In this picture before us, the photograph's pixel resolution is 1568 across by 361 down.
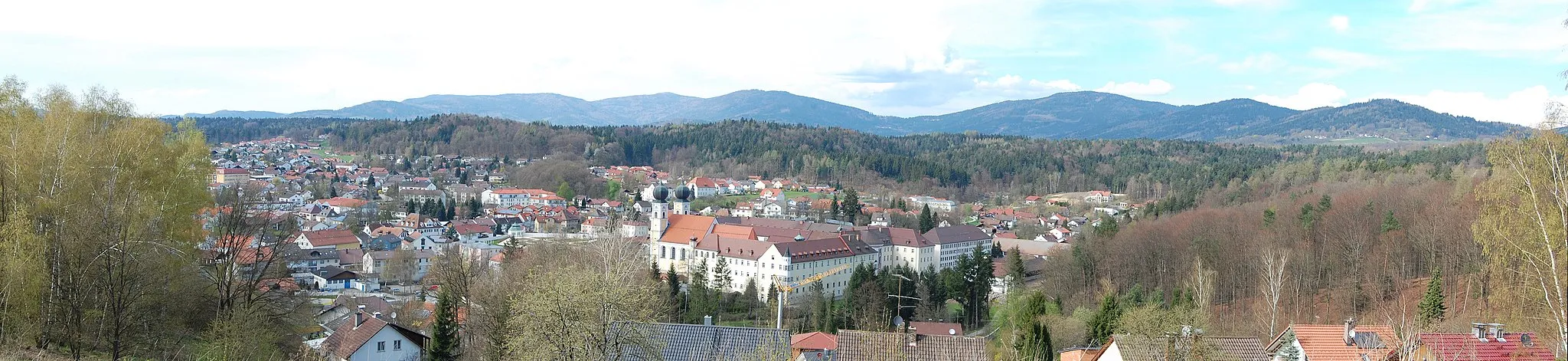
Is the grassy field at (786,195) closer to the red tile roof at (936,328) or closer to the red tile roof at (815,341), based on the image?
the red tile roof at (936,328)

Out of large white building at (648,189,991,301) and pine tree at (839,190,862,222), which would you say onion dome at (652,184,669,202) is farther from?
pine tree at (839,190,862,222)

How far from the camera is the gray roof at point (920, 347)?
17.3 meters

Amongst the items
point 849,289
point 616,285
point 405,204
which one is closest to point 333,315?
point 849,289

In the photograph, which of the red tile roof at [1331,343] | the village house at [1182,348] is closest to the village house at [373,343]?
the village house at [1182,348]

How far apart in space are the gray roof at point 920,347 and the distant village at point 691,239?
31mm

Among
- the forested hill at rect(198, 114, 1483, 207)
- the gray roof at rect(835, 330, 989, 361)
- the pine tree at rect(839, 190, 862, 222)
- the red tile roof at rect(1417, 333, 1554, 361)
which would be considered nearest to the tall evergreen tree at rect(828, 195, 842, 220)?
the pine tree at rect(839, 190, 862, 222)

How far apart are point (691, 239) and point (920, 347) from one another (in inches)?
1507

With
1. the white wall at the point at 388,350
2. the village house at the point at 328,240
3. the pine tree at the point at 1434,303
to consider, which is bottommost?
the village house at the point at 328,240

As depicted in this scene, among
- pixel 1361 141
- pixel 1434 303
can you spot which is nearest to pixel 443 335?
pixel 1434 303

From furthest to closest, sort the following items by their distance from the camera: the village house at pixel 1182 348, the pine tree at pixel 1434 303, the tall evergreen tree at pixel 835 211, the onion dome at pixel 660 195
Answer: the tall evergreen tree at pixel 835 211 < the onion dome at pixel 660 195 < the pine tree at pixel 1434 303 < the village house at pixel 1182 348

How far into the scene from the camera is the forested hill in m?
117

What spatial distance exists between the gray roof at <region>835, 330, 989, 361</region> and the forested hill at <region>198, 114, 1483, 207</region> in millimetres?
82937

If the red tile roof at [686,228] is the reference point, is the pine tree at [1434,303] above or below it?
above

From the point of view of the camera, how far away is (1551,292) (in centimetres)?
1062
